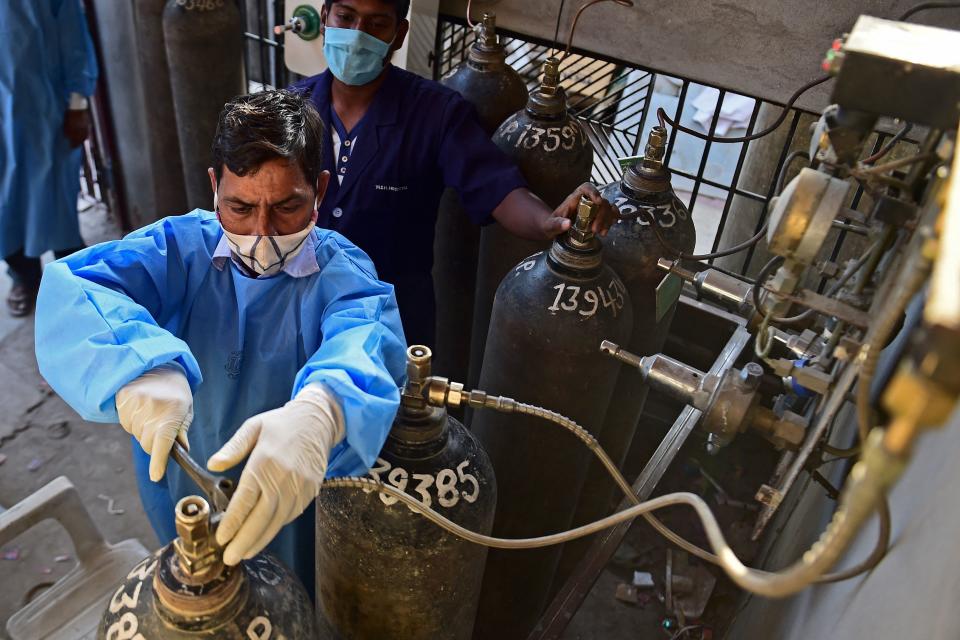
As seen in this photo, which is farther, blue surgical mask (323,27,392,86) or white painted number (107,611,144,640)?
blue surgical mask (323,27,392,86)

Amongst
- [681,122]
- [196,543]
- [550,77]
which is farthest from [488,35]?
[681,122]

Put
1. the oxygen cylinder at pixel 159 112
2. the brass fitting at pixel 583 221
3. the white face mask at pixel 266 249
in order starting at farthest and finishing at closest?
the oxygen cylinder at pixel 159 112
the brass fitting at pixel 583 221
the white face mask at pixel 266 249

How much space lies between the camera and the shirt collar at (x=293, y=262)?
4.03 ft

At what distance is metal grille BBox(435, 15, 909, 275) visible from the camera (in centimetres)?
240

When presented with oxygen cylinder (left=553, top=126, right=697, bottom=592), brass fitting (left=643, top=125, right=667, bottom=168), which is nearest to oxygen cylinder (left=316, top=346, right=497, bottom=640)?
oxygen cylinder (left=553, top=126, right=697, bottom=592)

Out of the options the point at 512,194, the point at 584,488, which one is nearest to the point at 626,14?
the point at 512,194

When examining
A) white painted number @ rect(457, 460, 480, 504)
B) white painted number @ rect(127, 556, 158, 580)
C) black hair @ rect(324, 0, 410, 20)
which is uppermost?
black hair @ rect(324, 0, 410, 20)

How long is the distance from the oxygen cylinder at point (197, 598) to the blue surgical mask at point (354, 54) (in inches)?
46.6

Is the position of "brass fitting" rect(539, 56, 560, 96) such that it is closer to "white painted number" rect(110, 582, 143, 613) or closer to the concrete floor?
"white painted number" rect(110, 582, 143, 613)

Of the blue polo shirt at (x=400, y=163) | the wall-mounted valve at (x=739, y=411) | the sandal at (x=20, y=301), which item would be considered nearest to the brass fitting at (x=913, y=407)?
the wall-mounted valve at (x=739, y=411)

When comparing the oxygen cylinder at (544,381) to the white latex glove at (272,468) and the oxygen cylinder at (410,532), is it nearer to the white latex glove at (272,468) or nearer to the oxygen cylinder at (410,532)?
the oxygen cylinder at (410,532)

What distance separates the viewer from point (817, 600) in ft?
3.06

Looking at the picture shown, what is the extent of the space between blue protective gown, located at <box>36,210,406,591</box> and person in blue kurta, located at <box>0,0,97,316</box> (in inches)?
74.3

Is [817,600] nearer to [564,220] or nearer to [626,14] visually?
[564,220]
